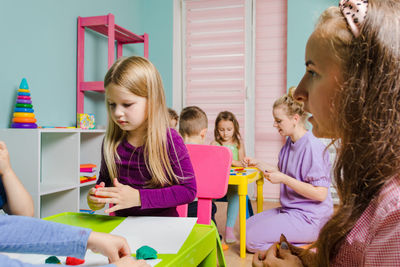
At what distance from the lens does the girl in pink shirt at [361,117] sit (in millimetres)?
447

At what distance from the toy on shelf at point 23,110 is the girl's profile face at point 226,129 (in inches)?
61.8

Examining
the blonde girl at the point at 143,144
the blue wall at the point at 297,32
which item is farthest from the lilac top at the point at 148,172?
the blue wall at the point at 297,32

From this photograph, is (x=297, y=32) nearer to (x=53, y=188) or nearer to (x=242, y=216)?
(x=242, y=216)

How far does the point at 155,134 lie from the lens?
1145 millimetres

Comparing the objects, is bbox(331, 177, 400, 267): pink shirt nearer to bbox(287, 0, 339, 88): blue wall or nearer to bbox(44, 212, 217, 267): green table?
bbox(44, 212, 217, 267): green table

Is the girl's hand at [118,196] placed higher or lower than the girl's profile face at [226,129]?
lower

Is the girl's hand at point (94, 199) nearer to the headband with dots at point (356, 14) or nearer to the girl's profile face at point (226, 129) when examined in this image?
the headband with dots at point (356, 14)

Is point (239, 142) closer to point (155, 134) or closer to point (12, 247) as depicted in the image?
point (155, 134)

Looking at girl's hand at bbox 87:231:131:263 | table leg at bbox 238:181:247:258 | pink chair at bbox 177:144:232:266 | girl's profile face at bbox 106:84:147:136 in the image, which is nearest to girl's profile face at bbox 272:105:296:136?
table leg at bbox 238:181:247:258

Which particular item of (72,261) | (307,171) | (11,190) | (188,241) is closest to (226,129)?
(307,171)

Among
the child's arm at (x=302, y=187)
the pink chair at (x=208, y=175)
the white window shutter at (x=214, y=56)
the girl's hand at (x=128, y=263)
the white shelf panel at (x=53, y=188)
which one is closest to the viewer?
the girl's hand at (x=128, y=263)

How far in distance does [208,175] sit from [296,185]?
68 centimetres

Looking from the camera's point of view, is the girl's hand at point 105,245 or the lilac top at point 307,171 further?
the lilac top at point 307,171

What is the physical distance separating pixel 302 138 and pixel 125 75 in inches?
49.6
